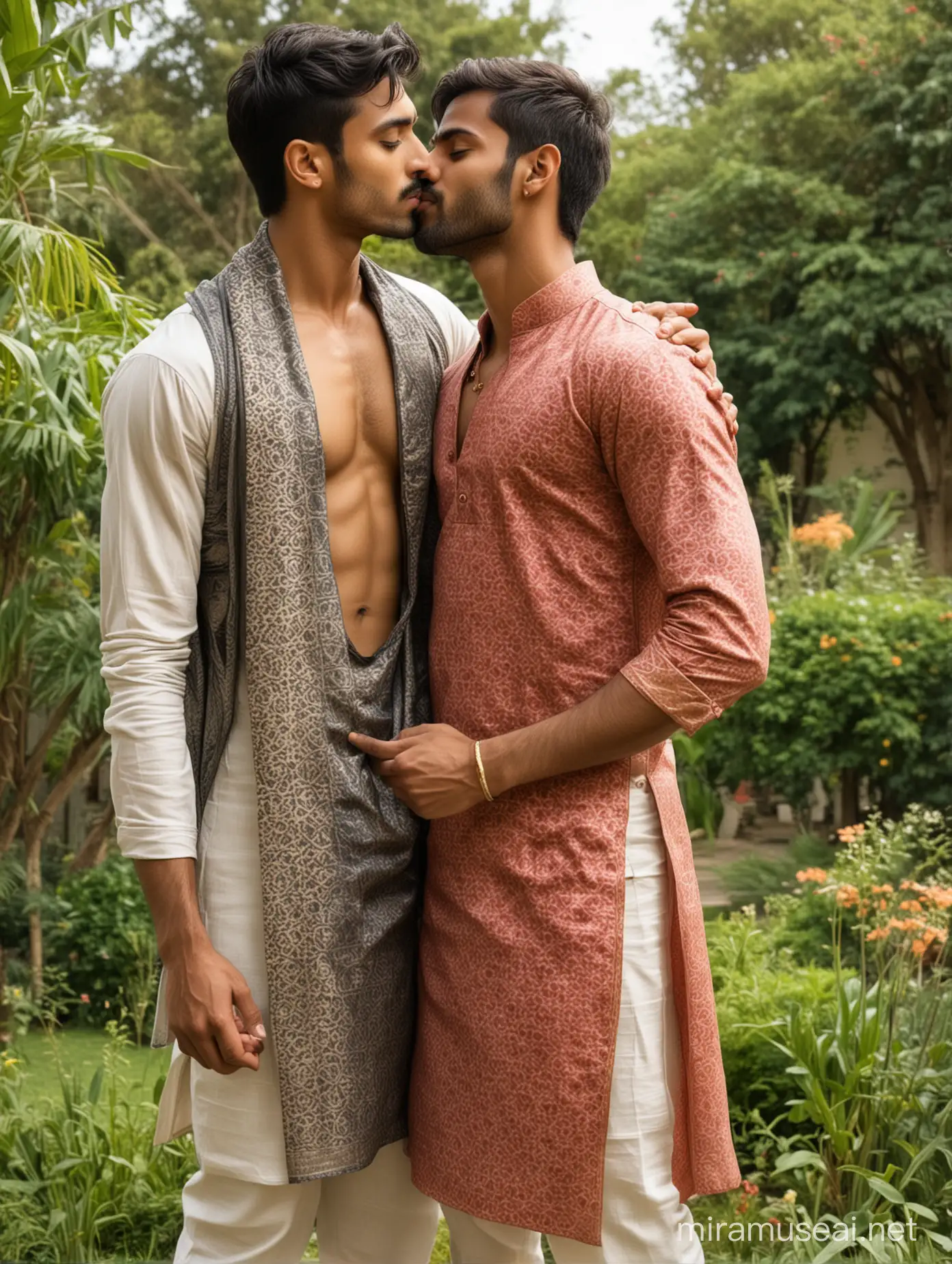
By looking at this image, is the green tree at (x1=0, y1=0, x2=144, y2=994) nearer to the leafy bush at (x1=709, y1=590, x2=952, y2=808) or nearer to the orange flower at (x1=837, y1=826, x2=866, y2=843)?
the orange flower at (x1=837, y1=826, x2=866, y2=843)

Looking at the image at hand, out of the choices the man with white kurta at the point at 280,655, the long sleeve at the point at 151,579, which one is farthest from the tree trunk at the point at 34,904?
the long sleeve at the point at 151,579

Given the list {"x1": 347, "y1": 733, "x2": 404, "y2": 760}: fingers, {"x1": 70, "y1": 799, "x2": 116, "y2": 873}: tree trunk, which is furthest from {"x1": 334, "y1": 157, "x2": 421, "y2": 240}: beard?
{"x1": 70, "y1": 799, "x2": 116, "y2": 873}: tree trunk

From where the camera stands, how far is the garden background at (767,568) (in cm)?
321

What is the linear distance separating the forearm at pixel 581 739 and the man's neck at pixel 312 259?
2.27ft

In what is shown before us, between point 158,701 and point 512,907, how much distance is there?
1.72 ft

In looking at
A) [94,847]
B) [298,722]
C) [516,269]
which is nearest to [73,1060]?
[94,847]

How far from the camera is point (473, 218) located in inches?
75.0

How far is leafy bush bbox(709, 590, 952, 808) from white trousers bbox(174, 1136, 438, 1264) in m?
4.48

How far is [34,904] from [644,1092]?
4.27 m

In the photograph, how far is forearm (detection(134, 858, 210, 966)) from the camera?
1798 mm

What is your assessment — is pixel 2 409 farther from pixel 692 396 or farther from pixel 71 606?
pixel 692 396

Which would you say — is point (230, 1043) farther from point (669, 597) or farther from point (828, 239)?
point (828, 239)

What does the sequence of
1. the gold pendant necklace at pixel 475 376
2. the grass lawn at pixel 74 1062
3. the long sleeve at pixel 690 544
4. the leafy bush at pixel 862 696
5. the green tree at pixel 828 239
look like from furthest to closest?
the green tree at pixel 828 239 → the leafy bush at pixel 862 696 → the grass lawn at pixel 74 1062 → the gold pendant necklace at pixel 475 376 → the long sleeve at pixel 690 544

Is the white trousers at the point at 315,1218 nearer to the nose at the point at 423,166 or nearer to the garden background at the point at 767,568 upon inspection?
the garden background at the point at 767,568
